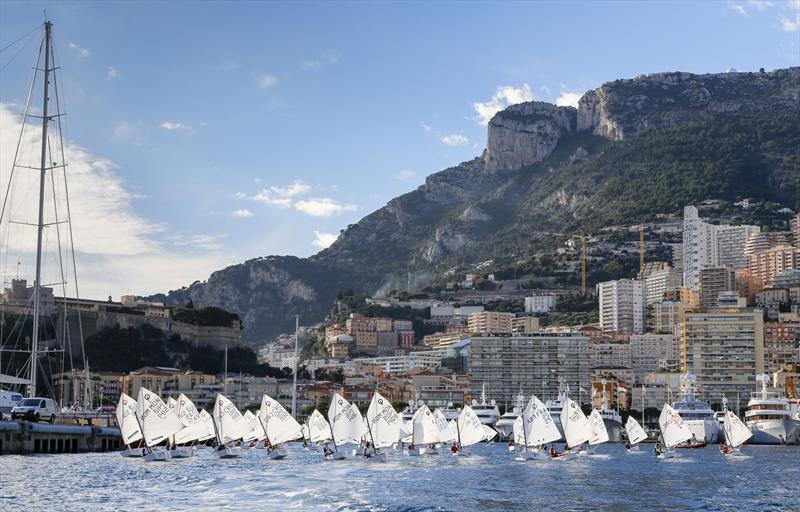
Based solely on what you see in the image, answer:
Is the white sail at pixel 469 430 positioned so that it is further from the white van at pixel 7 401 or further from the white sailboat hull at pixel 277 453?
the white van at pixel 7 401

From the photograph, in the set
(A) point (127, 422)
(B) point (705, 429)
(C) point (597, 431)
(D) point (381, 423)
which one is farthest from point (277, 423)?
(B) point (705, 429)

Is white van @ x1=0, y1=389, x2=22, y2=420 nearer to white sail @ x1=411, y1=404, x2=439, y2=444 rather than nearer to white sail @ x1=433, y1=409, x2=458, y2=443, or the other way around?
white sail @ x1=411, y1=404, x2=439, y2=444

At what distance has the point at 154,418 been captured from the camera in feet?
250

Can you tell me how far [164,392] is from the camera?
538ft

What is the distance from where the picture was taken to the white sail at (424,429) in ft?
280

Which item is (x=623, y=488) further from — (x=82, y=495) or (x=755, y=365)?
(x=755, y=365)

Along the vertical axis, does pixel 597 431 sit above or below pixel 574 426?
below

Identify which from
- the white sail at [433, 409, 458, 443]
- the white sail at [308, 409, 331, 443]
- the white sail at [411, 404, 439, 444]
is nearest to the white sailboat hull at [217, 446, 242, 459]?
the white sail at [411, 404, 439, 444]

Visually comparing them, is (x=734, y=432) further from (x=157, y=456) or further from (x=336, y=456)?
(x=157, y=456)

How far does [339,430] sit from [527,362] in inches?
4429

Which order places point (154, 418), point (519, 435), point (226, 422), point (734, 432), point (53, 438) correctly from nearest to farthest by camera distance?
1. point (53, 438)
2. point (154, 418)
3. point (226, 422)
4. point (519, 435)
5. point (734, 432)

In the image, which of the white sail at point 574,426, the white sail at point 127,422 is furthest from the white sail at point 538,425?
the white sail at point 127,422

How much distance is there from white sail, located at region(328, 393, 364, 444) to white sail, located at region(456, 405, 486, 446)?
10.3 m

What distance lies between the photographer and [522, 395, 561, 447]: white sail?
274 feet
